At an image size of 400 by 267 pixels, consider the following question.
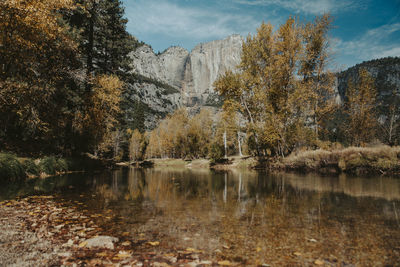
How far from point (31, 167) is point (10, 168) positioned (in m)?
1.97

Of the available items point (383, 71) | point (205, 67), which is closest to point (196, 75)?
point (205, 67)

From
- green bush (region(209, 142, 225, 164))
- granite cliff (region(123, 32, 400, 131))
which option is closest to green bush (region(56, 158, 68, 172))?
green bush (region(209, 142, 225, 164))

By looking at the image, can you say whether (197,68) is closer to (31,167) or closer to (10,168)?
(31,167)

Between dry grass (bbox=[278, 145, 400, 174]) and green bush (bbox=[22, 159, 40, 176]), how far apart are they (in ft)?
54.7

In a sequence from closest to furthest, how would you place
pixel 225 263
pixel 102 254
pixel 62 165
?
pixel 225 263 < pixel 102 254 < pixel 62 165

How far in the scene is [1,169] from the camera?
9219 mm

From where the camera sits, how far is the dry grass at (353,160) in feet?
41.8

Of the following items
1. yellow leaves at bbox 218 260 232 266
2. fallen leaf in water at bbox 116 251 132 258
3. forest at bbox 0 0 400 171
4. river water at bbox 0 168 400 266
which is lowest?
river water at bbox 0 168 400 266

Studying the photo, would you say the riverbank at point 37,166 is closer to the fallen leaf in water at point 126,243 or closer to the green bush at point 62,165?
the green bush at point 62,165

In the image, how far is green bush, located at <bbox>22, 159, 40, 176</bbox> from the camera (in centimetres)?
1126

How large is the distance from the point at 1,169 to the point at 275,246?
36.7 feet

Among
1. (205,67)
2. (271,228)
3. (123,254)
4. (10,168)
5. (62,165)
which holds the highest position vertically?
(205,67)

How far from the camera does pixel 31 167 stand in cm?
1159

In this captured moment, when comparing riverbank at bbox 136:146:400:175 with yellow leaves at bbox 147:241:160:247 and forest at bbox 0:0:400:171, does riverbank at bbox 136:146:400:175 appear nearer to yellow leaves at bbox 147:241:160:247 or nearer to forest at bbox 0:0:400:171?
forest at bbox 0:0:400:171
